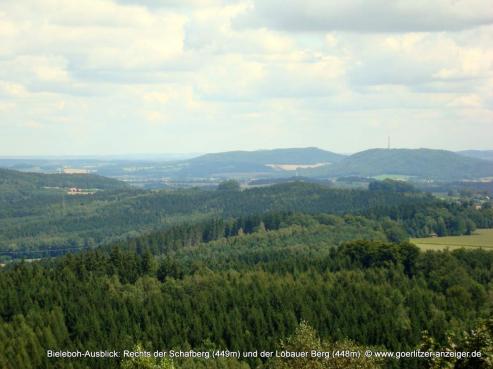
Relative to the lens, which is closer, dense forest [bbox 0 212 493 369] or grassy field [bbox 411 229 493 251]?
dense forest [bbox 0 212 493 369]

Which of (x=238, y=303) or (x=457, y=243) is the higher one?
(x=457, y=243)

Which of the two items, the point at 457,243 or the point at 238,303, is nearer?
the point at 238,303

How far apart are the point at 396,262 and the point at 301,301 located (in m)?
33.2

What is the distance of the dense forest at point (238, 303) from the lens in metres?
99.9

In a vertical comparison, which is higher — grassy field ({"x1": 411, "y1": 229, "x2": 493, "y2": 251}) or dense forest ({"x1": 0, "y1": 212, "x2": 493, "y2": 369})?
grassy field ({"x1": 411, "y1": 229, "x2": 493, "y2": 251})

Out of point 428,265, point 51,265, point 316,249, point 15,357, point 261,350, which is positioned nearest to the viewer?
point 15,357

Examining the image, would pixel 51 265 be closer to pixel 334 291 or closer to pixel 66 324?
pixel 66 324

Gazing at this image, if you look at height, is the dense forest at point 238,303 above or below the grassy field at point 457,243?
below

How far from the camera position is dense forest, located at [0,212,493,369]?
99875 millimetres

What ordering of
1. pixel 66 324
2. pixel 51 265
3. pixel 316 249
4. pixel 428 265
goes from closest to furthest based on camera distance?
pixel 66 324
pixel 428 265
pixel 51 265
pixel 316 249

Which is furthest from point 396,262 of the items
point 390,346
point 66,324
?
point 66,324

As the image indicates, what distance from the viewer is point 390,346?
10244 cm

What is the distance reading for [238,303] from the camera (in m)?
118

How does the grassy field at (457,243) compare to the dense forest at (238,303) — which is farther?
the grassy field at (457,243)
